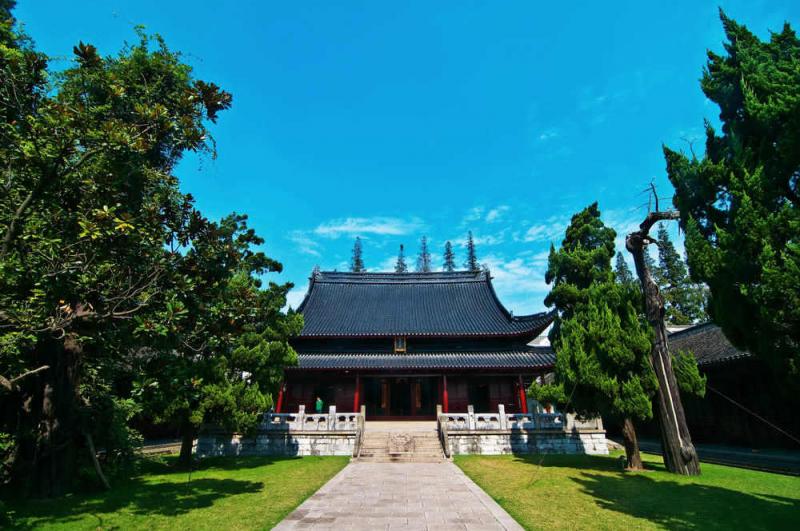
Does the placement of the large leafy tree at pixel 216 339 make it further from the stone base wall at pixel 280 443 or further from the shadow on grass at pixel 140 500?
the stone base wall at pixel 280 443

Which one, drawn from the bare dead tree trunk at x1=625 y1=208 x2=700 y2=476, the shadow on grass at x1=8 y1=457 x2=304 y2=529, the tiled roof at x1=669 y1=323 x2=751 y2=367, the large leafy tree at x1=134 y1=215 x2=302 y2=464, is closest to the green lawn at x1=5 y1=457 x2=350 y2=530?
the shadow on grass at x1=8 y1=457 x2=304 y2=529

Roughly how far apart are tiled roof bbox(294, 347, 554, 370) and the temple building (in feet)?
0.17

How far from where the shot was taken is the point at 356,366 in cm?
1900

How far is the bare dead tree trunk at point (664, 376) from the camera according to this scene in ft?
32.0

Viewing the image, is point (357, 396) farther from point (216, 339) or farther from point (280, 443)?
point (216, 339)

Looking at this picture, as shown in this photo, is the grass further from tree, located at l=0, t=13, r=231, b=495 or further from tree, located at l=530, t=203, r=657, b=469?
tree, located at l=0, t=13, r=231, b=495

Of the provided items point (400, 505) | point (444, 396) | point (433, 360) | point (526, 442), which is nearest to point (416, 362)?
point (433, 360)

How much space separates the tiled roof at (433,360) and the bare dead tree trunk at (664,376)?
26.0ft

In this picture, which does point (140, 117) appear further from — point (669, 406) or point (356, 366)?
point (356, 366)

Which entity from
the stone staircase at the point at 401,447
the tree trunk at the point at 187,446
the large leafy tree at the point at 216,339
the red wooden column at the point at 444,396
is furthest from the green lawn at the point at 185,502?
the red wooden column at the point at 444,396

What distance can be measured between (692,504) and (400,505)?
18.2 ft

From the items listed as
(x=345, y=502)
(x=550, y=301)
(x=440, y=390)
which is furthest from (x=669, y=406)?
(x=440, y=390)

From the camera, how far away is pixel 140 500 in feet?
25.1

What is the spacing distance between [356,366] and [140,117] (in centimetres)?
1541
